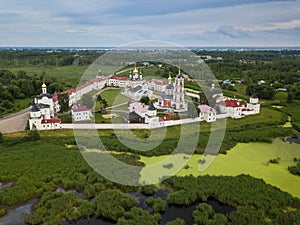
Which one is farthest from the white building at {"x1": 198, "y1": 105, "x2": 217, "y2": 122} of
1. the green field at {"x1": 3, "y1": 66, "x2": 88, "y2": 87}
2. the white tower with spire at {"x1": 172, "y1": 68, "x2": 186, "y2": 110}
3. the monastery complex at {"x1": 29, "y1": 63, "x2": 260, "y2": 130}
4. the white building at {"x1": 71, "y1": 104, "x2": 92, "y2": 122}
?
the green field at {"x1": 3, "y1": 66, "x2": 88, "y2": 87}

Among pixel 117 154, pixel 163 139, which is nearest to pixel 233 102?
pixel 163 139

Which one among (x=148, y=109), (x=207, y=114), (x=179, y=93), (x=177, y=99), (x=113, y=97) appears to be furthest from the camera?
(x=113, y=97)

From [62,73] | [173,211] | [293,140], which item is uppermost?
[62,73]

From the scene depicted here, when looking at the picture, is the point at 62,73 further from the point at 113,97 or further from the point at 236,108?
the point at 236,108

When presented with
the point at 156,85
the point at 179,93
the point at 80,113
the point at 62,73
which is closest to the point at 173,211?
the point at 80,113

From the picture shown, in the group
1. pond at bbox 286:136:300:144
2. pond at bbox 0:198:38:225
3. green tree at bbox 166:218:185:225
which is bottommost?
pond at bbox 0:198:38:225

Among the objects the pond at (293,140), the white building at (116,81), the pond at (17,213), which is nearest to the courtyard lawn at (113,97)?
the white building at (116,81)

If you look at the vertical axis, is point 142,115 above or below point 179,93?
below

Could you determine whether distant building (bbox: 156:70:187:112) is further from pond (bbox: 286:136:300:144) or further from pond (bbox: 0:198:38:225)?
pond (bbox: 0:198:38:225)
